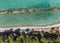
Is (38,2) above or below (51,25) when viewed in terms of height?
above

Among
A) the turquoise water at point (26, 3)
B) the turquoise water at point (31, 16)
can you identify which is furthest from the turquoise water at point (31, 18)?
the turquoise water at point (26, 3)

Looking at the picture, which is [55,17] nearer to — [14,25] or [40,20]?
[40,20]

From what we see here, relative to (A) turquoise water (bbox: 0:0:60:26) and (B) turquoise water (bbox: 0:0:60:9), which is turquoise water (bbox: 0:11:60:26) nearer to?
(A) turquoise water (bbox: 0:0:60:26)

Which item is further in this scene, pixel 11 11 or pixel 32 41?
pixel 11 11

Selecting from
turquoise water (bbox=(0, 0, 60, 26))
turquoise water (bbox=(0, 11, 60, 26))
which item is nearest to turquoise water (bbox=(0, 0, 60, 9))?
turquoise water (bbox=(0, 0, 60, 26))

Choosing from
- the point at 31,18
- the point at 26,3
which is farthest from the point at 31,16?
the point at 26,3

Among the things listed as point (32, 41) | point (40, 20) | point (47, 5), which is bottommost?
point (32, 41)

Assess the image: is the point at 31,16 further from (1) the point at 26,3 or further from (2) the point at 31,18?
(1) the point at 26,3

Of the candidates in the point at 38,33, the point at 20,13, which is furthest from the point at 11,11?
the point at 38,33
